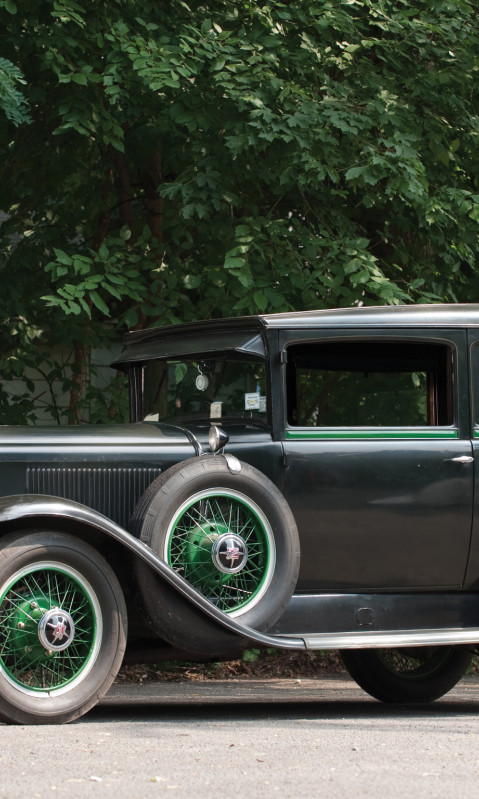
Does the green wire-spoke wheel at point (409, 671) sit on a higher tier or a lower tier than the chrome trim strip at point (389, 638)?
lower

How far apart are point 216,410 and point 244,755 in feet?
8.08

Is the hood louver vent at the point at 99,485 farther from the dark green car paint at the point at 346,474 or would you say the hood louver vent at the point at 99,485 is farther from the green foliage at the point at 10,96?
the green foliage at the point at 10,96

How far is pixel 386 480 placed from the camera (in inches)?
238

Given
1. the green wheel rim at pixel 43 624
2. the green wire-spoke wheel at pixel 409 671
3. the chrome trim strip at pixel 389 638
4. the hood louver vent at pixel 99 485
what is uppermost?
the hood louver vent at pixel 99 485

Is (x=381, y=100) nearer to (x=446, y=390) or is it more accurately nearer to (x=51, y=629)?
(x=446, y=390)

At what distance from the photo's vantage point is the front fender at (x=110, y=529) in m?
5.16

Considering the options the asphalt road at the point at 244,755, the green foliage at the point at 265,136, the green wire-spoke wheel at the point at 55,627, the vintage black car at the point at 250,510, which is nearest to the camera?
the asphalt road at the point at 244,755

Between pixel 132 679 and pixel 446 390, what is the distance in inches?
168

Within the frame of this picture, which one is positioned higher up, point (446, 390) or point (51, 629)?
point (446, 390)

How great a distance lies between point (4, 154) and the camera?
9805 mm

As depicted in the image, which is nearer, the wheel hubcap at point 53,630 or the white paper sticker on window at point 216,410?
the wheel hubcap at point 53,630

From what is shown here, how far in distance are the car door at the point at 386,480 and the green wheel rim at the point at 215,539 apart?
1.21ft

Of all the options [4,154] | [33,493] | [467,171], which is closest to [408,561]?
[33,493]

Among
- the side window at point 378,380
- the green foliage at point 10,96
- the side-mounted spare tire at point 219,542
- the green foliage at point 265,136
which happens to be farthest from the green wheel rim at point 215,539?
the green foliage at point 10,96
